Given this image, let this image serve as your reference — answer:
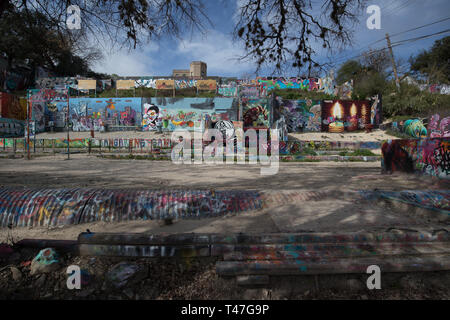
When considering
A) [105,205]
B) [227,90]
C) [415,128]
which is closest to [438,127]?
[415,128]

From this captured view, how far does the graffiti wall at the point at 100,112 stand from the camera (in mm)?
29234

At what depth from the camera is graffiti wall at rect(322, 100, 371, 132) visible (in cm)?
2880

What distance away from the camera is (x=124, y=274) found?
7.34ft

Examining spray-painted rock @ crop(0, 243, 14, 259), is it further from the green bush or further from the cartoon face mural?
the green bush

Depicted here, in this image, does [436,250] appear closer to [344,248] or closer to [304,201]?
[344,248]

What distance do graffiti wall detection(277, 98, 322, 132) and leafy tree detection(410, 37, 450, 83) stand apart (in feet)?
69.5

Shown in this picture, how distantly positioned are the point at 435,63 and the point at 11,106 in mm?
53279

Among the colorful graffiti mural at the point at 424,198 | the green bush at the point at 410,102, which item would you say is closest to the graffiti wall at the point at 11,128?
the colorful graffiti mural at the point at 424,198

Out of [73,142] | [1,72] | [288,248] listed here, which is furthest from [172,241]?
[1,72]

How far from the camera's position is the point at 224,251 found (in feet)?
8.40

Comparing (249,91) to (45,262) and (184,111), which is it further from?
(45,262)

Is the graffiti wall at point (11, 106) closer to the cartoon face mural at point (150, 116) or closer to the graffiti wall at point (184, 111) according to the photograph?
the cartoon face mural at point (150, 116)

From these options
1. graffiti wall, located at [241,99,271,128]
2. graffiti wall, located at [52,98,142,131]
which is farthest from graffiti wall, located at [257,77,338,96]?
graffiti wall, located at [52,98,142,131]
